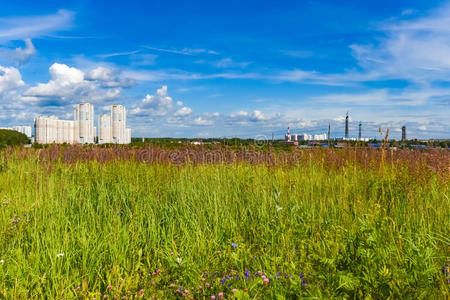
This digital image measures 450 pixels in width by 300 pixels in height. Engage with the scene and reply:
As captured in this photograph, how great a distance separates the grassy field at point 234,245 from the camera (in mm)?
2082

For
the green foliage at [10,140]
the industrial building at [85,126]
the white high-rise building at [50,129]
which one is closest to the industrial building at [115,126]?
the industrial building at [85,126]

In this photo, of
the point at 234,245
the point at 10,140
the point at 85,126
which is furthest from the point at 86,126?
the point at 234,245

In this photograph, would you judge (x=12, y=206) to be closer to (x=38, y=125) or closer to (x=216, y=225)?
(x=216, y=225)

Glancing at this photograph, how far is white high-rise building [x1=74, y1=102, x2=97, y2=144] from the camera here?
44094 mm

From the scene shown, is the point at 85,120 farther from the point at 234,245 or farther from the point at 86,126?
the point at 234,245

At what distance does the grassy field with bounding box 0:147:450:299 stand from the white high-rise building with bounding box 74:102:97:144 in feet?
137

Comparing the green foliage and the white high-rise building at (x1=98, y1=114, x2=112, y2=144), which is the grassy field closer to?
the green foliage

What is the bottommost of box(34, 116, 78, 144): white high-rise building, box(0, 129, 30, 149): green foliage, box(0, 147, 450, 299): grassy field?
box(0, 147, 450, 299): grassy field

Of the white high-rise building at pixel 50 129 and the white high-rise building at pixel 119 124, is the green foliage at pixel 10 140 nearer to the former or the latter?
the white high-rise building at pixel 50 129

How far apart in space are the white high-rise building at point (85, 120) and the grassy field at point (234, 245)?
4182cm

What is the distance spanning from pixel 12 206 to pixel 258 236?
3.40m

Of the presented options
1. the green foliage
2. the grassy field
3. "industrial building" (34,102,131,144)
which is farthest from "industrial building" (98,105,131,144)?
the grassy field

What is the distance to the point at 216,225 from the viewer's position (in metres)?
3.45

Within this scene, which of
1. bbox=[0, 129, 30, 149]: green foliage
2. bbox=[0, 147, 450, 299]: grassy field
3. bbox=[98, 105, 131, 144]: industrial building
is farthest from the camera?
bbox=[98, 105, 131, 144]: industrial building
